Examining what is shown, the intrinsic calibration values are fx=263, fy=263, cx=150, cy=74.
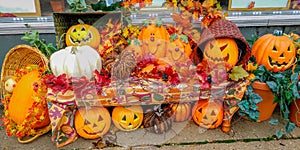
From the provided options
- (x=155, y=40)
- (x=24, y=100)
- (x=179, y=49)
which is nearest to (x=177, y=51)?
(x=179, y=49)

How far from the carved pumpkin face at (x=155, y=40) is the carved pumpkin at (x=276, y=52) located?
866mm

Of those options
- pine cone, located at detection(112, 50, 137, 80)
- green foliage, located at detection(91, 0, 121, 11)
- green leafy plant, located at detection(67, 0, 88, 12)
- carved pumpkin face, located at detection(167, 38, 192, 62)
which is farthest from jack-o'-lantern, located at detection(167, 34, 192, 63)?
green leafy plant, located at detection(67, 0, 88, 12)

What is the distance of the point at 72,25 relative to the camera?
2.73 m

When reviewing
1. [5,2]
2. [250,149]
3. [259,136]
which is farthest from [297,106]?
[5,2]

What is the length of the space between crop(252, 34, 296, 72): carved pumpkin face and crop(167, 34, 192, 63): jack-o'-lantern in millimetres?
655

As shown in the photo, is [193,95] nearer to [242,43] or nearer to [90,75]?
[242,43]

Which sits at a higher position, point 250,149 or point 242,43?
point 242,43

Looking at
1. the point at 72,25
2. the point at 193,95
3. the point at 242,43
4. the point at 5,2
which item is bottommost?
the point at 193,95

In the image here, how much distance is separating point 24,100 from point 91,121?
0.61 m

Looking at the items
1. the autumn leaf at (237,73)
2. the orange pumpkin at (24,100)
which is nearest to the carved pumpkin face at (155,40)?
the autumn leaf at (237,73)

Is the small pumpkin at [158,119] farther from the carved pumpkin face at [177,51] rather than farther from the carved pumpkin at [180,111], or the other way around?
the carved pumpkin face at [177,51]

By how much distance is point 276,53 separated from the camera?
90.0 inches

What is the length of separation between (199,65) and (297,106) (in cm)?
98

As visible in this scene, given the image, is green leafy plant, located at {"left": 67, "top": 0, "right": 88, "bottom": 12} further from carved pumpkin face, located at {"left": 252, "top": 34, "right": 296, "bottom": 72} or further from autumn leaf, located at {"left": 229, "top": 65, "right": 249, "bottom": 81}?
carved pumpkin face, located at {"left": 252, "top": 34, "right": 296, "bottom": 72}
